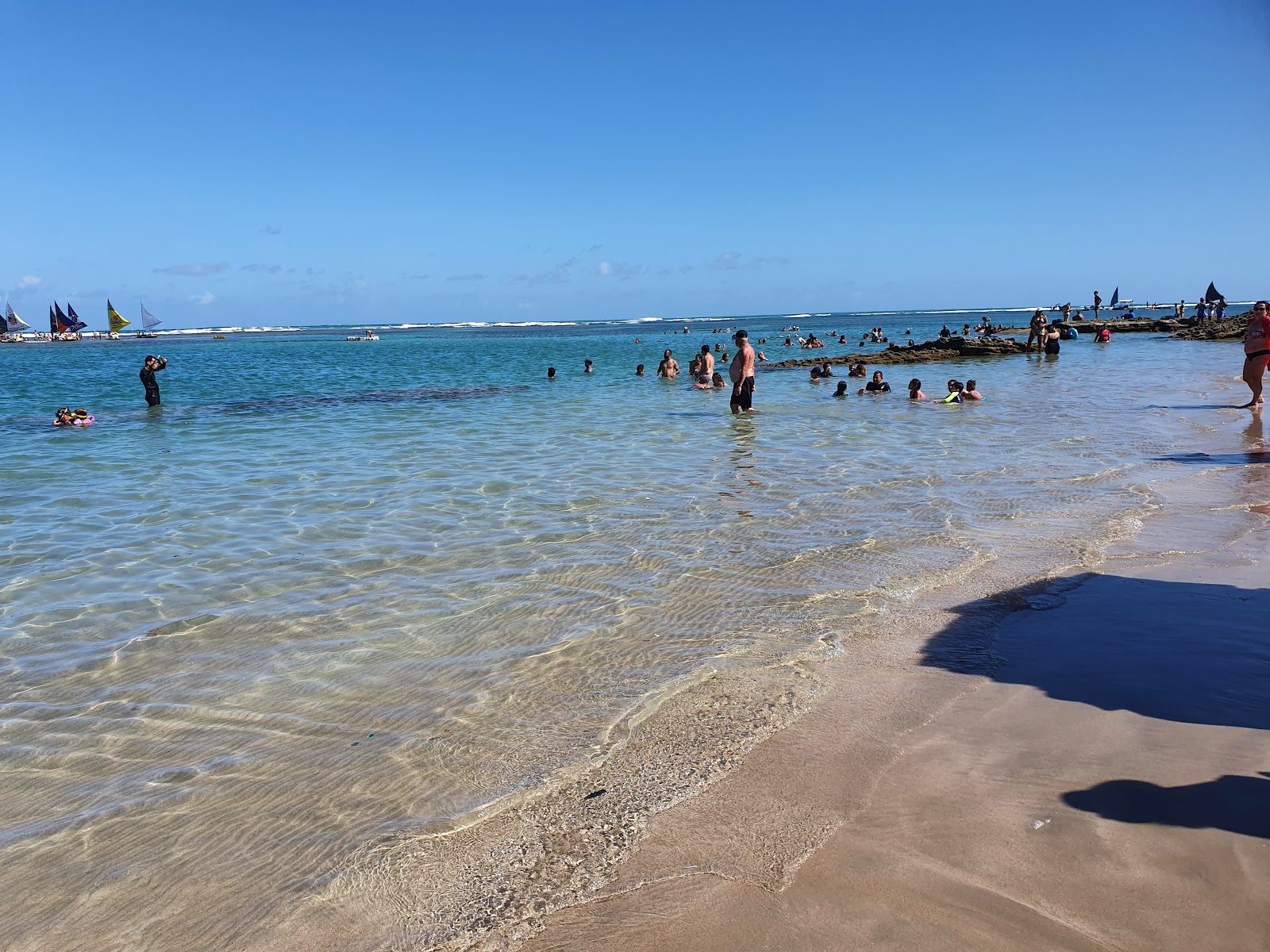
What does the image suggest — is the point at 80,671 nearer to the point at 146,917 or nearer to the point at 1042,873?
the point at 146,917

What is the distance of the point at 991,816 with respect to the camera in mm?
3148

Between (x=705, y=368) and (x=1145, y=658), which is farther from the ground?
(x=705, y=368)

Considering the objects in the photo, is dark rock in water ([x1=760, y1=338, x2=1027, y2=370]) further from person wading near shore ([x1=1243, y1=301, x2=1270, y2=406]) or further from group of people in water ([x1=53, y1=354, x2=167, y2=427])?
group of people in water ([x1=53, y1=354, x2=167, y2=427])

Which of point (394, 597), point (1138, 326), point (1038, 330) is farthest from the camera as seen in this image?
point (1138, 326)

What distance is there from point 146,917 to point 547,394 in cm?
2382

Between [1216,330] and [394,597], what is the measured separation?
164 feet

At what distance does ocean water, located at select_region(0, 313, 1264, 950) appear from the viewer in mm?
3439

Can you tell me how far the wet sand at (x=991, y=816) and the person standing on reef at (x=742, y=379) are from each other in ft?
46.6

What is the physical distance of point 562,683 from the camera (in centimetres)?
471

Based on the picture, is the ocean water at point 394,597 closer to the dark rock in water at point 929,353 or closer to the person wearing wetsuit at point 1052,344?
the dark rock in water at point 929,353

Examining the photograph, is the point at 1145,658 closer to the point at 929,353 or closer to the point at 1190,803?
the point at 1190,803

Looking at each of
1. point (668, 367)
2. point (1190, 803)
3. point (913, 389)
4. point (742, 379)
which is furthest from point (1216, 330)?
point (1190, 803)

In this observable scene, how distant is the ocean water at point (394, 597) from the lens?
135 inches

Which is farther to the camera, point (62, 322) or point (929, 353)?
point (62, 322)
